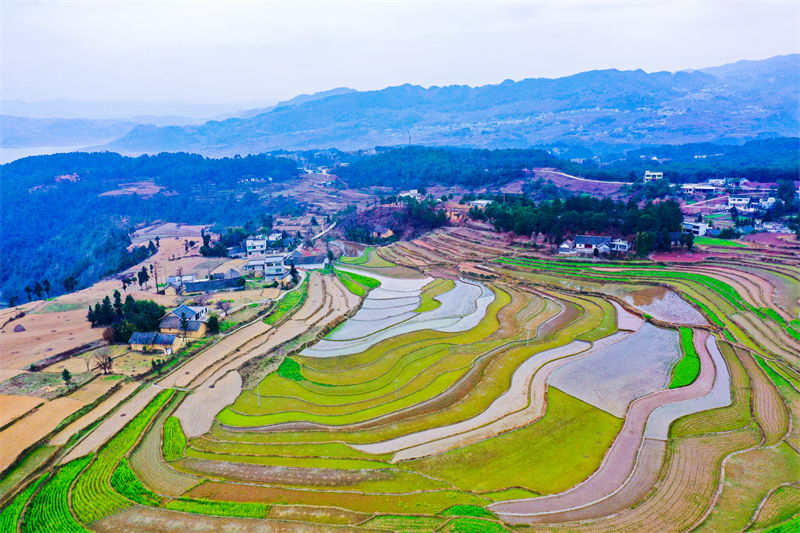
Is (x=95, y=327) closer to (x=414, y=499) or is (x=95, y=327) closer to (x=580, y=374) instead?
(x=414, y=499)

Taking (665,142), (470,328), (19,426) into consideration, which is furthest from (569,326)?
(665,142)

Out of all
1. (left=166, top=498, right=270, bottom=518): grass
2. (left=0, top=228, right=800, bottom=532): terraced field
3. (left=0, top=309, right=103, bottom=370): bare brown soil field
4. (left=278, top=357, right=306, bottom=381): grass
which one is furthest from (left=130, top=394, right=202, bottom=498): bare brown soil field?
(left=0, top=309, right=103, bottom=370): bare brown soil field

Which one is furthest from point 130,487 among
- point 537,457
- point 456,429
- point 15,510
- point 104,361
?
point 537,457

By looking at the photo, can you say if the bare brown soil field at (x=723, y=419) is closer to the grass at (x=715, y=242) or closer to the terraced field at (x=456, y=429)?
the terraced field at (x=456, y=429)

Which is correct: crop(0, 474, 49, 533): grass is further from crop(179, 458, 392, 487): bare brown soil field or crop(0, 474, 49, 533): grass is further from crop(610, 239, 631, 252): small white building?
crop(610, 239, 631, 252): small white building

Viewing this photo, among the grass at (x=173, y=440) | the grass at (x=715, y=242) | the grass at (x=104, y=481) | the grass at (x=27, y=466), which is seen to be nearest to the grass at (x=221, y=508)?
the grass at (x=104, y=481)
